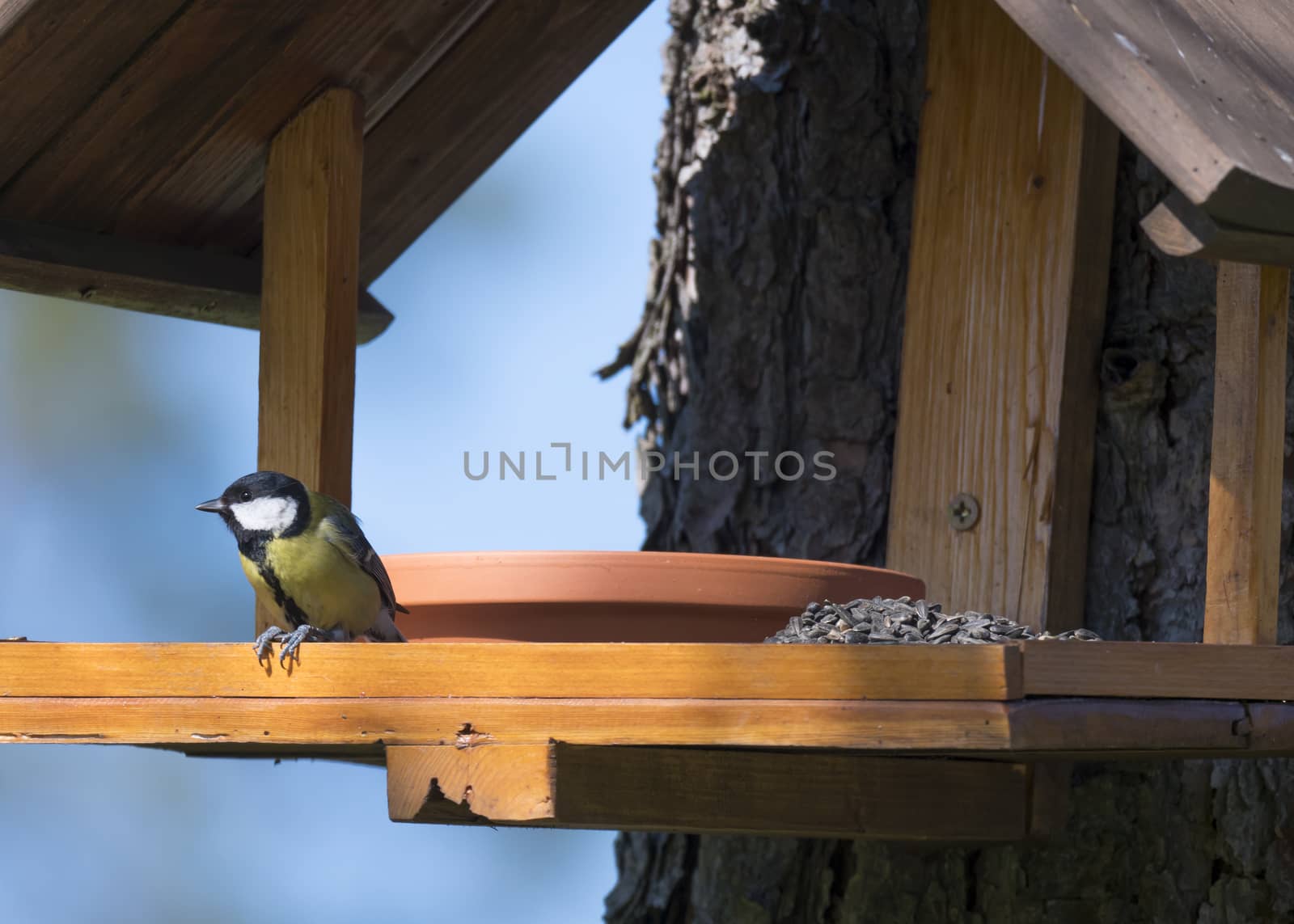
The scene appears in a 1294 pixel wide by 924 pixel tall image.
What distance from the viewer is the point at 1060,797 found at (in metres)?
2.34

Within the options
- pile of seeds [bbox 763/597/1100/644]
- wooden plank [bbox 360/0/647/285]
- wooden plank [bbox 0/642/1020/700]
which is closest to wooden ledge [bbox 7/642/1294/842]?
wooden plank [bbox 0/642/1020/700]

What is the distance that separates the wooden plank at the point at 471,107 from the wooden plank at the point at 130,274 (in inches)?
10.3

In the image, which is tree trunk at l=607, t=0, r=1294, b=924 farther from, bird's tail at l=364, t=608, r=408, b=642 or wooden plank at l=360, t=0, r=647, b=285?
bird's tail at l=364, t=608, r=408, b=642

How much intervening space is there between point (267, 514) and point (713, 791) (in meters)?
0.76

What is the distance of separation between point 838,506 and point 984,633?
979 mm

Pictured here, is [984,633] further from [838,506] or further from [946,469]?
[838,506]

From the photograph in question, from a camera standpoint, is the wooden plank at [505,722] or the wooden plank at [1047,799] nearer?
the wooden plank at [505,722]

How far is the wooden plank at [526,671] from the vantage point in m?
1.50

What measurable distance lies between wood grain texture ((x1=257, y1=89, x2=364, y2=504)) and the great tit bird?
4cm

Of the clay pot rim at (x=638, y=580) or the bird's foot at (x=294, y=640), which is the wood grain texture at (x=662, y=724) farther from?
the clay pot rim at (x=638, y=580)

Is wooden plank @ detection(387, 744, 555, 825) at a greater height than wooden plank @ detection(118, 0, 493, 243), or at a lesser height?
lesser

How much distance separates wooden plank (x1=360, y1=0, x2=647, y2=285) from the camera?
8.04 feet

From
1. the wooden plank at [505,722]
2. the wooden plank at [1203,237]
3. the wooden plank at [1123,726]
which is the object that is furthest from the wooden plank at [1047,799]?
the wooden plank at [1203,237]

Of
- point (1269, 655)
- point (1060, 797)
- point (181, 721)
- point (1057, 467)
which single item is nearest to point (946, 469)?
point (1057, 467)
